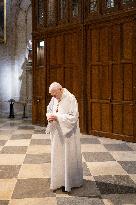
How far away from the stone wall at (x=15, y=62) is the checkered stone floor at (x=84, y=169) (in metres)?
5.26

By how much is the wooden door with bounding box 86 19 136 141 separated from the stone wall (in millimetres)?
5130

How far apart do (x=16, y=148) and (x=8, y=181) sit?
8.84 feet

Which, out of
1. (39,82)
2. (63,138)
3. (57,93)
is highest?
(39,82)

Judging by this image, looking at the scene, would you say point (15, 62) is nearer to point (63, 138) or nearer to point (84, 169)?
point (84, 169)

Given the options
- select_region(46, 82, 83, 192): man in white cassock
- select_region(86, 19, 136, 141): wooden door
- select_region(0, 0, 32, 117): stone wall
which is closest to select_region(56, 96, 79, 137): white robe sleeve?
select_region(46, 82, 83, 192): man in white cassock

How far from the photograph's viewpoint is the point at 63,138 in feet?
16.3

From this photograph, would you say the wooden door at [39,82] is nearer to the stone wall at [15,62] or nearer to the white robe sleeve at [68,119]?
the stone wall at [15,62]

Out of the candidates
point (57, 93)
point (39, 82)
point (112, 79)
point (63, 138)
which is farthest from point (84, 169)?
point (39, 82)

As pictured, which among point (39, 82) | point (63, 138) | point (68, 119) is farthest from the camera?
point (39, 82)

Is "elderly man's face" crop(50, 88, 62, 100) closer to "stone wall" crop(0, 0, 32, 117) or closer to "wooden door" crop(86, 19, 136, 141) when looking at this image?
"wooden door" crop(86, 19, 136, 141)

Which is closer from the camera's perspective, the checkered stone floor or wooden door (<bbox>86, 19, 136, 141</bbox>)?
the checkered stone floor

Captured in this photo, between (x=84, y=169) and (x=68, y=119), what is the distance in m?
1.73

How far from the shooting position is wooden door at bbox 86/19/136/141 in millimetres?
9000

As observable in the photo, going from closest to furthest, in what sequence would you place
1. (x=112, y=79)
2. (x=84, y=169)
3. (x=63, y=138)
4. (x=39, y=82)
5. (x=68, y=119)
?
(x=68, y=119) → (x=63, y=138) → (x=84, y=169) → (x=112, y=79) → (x=39, y=82)
